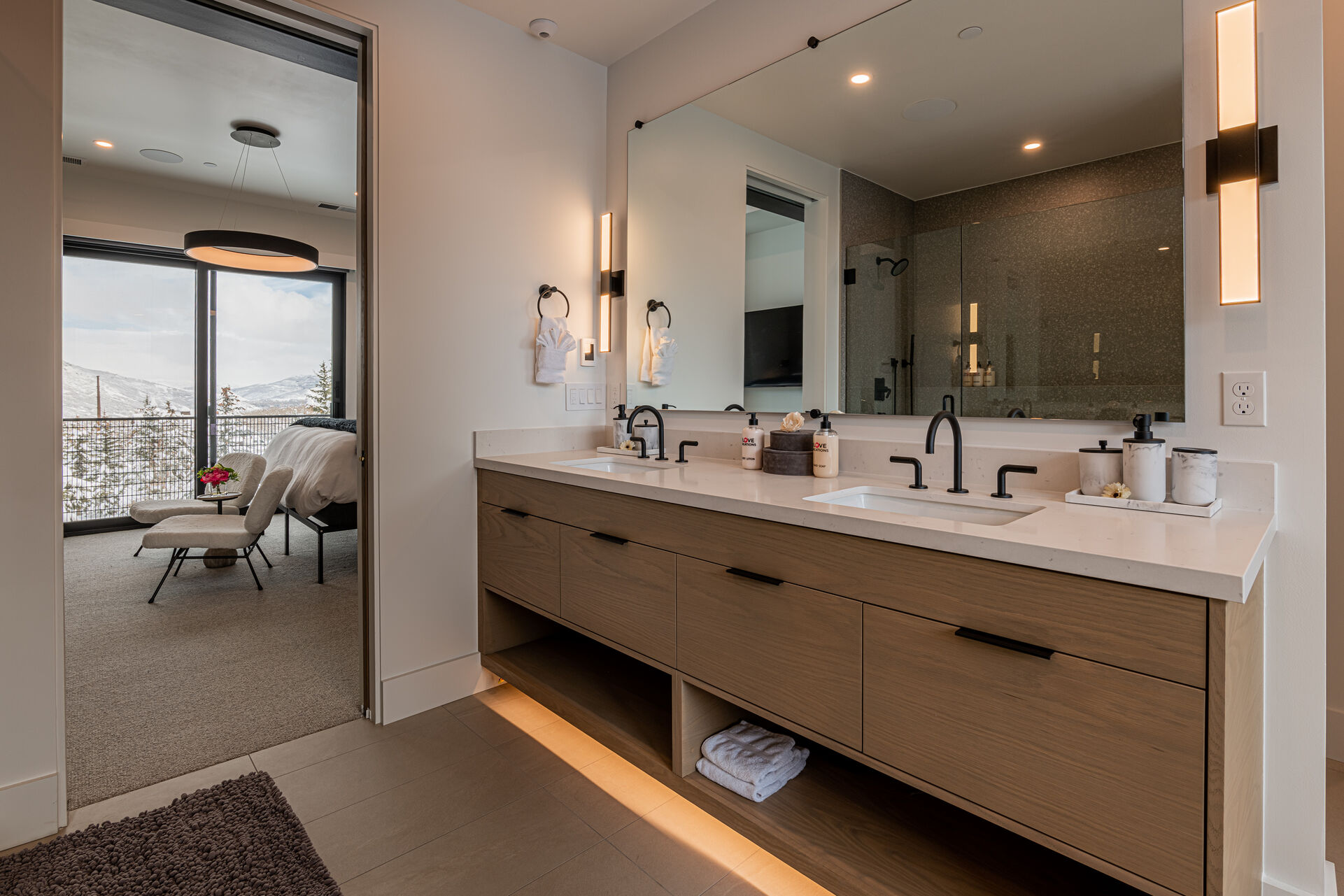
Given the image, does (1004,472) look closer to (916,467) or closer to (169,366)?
(916,467)

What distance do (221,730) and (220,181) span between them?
4667 millimetres

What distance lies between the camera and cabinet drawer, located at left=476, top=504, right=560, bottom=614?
2.10m

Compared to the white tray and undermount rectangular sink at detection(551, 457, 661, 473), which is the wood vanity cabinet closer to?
the white tray

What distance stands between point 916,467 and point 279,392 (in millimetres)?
5980

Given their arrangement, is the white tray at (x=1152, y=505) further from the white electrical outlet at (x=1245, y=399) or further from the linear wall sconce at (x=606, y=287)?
the linear wall sconce at (x=606, y=287)

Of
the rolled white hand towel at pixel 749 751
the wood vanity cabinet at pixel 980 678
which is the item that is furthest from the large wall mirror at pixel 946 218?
the rolled white hand towel at pixel 749 751

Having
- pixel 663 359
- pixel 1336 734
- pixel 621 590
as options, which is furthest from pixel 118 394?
pixel 1336 734

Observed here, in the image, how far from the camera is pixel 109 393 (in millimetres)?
5133

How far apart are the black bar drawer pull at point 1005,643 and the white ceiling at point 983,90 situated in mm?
1147

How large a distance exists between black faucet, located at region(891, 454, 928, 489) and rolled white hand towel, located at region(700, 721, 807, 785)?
72 cm

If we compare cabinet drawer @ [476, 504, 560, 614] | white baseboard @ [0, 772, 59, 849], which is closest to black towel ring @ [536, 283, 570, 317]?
cabinet drawer @ [476, 504, 560, 614]

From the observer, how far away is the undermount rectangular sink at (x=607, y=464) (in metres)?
2.39

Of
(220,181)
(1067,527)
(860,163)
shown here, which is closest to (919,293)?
(860,163)

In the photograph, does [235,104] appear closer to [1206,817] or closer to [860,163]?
[860,163]
